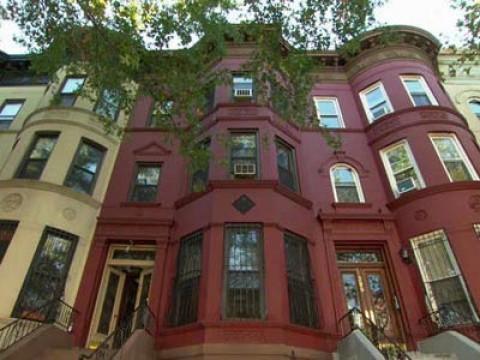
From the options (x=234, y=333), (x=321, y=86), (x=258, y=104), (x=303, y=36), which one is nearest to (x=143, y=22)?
(x=303, y=36)

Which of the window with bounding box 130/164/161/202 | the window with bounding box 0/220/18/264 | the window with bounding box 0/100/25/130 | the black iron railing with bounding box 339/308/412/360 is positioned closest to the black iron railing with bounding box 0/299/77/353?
the window with bounding box 0/220/18/264

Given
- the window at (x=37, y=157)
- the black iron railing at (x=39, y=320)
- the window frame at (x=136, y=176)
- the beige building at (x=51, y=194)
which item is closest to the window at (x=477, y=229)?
the window frame at (x=136, y=176)

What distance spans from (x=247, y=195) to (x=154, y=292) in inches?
139

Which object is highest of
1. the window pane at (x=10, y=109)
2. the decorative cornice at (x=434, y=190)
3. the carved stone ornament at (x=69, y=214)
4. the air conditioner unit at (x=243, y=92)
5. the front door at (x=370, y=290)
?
the window pane at (x=10, y=109)

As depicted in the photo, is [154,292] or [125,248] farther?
[125,248]

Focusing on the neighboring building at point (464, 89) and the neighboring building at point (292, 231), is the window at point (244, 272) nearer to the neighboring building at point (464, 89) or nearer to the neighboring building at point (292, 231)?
the neighboring building at point (292, 231)

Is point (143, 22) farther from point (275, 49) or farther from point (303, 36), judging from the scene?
point (303, 36)

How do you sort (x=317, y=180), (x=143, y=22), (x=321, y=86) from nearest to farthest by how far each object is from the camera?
(x=143, y=22), (x=317, y=180), (x=321, y=86)

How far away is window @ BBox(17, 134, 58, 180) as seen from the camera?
10570mm

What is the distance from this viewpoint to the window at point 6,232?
899 cm

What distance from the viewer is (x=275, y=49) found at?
27.7 feet

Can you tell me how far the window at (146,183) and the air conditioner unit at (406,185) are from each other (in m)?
7.82

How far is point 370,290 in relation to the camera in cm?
978

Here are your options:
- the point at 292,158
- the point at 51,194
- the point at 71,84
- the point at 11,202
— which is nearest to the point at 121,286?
the point at 51,194
